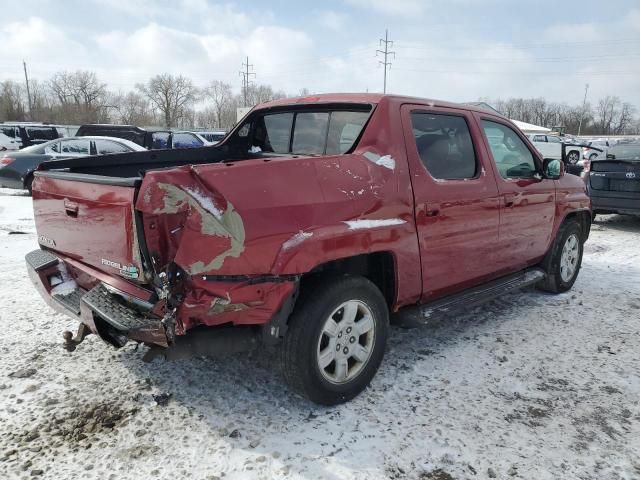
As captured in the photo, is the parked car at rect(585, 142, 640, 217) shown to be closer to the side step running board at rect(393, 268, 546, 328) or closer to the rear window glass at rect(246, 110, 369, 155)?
the side step running board at rect(393, 268, 546, 328)

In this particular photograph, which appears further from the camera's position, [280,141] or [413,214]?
[280,141]

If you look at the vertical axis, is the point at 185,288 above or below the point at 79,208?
below

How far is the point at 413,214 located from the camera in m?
3.19

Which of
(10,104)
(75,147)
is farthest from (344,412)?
(10,104)

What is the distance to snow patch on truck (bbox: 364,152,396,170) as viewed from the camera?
10.0ft

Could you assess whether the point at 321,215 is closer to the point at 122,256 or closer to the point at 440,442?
the point at 122,256

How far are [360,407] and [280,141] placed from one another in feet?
7.41

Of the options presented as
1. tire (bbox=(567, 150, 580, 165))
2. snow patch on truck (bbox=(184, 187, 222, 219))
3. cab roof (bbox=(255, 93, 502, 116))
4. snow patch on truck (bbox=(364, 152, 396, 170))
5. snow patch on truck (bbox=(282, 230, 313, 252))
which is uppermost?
cab roof (bbox=(255, 93, 502, 116))

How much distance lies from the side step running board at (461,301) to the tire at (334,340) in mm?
278

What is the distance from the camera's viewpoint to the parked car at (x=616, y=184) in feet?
28.6

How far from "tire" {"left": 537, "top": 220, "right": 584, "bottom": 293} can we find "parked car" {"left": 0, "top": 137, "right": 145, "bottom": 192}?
976cm

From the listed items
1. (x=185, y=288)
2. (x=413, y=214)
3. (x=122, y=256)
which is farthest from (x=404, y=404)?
(x=122, y=256)

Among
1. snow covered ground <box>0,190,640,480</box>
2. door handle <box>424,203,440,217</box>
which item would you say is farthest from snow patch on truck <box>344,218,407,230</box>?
snow covered ground <box>0,190,640,480</box>

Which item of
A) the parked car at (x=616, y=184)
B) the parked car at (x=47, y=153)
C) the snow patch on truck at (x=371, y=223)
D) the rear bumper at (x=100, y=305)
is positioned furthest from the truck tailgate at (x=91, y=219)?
the parked car at (x=616, y=184)
